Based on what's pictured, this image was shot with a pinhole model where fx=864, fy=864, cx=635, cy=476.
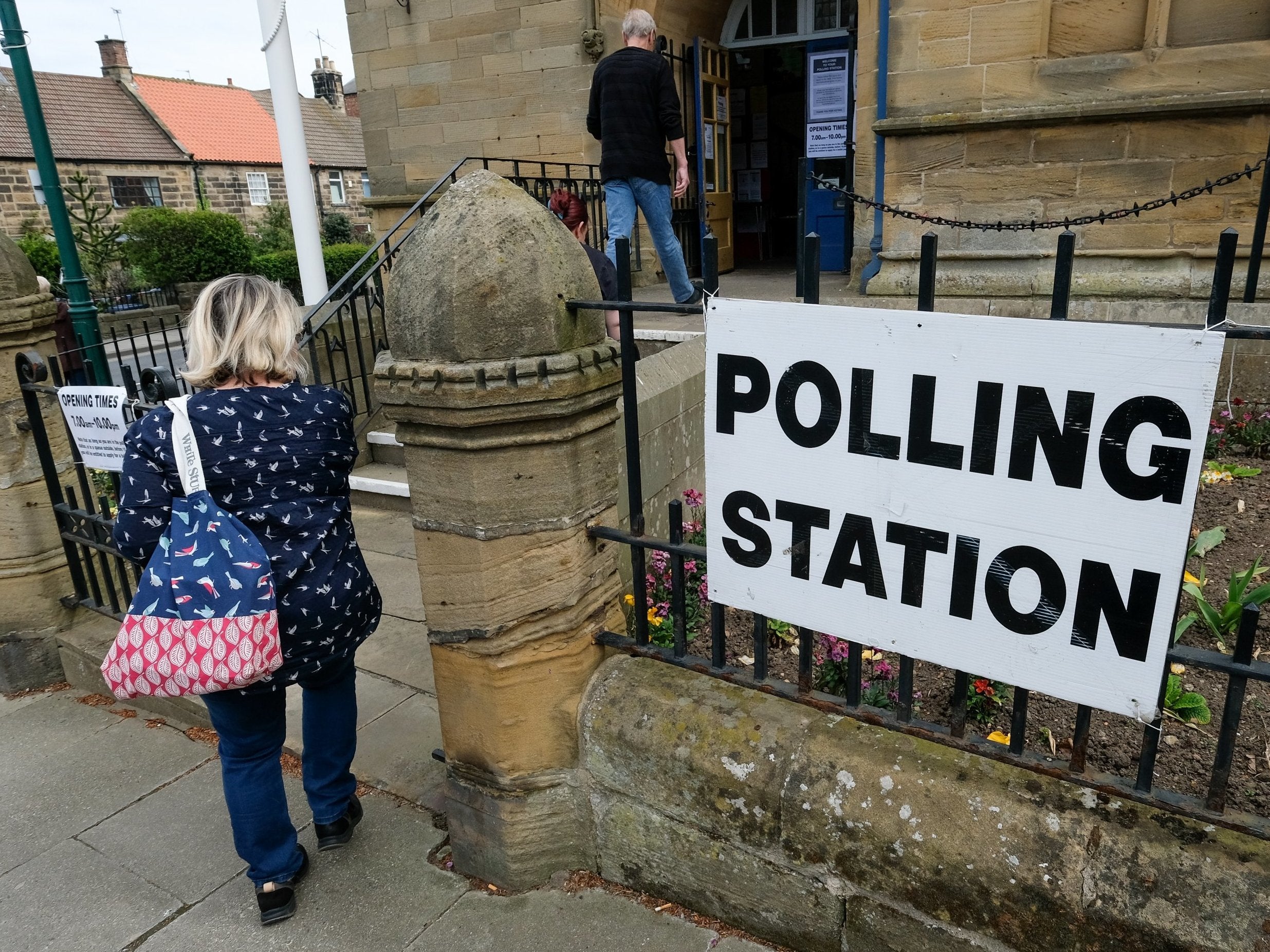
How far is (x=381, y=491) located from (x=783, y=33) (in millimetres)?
7699

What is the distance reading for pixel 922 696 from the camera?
2.69 metres

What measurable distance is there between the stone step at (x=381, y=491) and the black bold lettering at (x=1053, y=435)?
14.8ft

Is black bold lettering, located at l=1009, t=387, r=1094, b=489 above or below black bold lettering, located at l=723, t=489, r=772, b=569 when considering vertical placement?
above

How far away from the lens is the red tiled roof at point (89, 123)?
28.6 m

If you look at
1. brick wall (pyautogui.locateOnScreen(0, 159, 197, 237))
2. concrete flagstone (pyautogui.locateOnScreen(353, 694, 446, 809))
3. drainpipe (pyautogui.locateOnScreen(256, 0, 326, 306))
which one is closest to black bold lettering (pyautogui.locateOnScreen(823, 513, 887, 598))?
concrete flagstone (pyautogui.locateOnScreen(353, 694, 446, 809))

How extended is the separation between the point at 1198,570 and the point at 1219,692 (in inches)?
32.8

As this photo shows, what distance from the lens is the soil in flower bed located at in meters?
2.21

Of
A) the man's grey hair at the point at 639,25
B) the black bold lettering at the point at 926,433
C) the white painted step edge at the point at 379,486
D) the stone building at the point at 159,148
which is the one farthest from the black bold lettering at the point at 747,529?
the stone building at the point at 159,148

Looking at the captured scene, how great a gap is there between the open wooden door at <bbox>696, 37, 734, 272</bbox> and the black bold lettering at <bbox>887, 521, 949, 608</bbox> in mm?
7900

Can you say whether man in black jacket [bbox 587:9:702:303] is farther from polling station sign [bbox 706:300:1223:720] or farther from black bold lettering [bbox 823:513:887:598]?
black bold lettering [bbox 823:513:887:598]

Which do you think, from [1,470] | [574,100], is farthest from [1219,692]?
[574,100]

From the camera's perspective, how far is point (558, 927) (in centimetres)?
224

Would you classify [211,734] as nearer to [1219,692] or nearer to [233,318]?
[233,318]

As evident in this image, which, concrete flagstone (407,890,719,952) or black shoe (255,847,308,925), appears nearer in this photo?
concrete flagstone (407,890,719,952)
